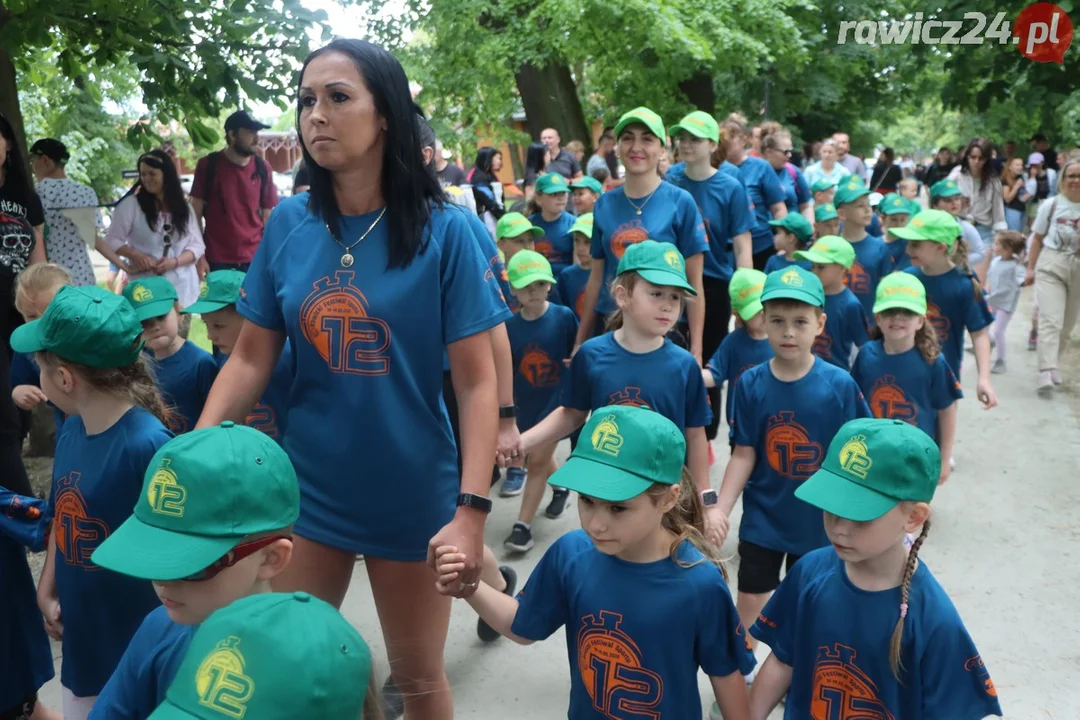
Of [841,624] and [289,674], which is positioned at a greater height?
[289,674]

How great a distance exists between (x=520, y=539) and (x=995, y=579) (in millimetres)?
2532

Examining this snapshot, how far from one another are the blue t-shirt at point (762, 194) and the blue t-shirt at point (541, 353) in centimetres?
258

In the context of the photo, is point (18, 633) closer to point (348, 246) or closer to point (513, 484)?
point (348, 246)

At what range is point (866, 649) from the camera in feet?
9.22

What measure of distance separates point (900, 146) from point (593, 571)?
360 feet

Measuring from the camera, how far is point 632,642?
9.39 feet

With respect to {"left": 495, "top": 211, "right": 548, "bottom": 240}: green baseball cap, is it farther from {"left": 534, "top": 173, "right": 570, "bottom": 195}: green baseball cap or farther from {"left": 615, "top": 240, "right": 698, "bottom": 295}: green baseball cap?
{"left": 615, "top": 240, "right": 698, "bottom": 295}: green baseball cap

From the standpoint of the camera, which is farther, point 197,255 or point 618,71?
point 618,71

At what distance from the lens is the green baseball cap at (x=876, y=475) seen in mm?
2838

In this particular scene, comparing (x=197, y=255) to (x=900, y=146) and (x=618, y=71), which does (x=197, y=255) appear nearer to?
(x=618, y=71)

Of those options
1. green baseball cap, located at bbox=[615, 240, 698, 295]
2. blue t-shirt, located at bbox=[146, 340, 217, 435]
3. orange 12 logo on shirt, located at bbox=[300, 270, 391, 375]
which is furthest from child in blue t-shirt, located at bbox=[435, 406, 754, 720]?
blue t-shirt, located at bbox=[146, 340, 217, 435]

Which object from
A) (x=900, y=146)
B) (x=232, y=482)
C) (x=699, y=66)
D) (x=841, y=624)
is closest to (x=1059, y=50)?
(x=699, y=66)

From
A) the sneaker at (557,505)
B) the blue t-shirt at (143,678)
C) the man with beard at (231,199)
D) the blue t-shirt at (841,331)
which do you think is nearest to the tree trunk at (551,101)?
the man with beard at (231,199)

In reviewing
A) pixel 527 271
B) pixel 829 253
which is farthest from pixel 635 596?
pixel 829 253
